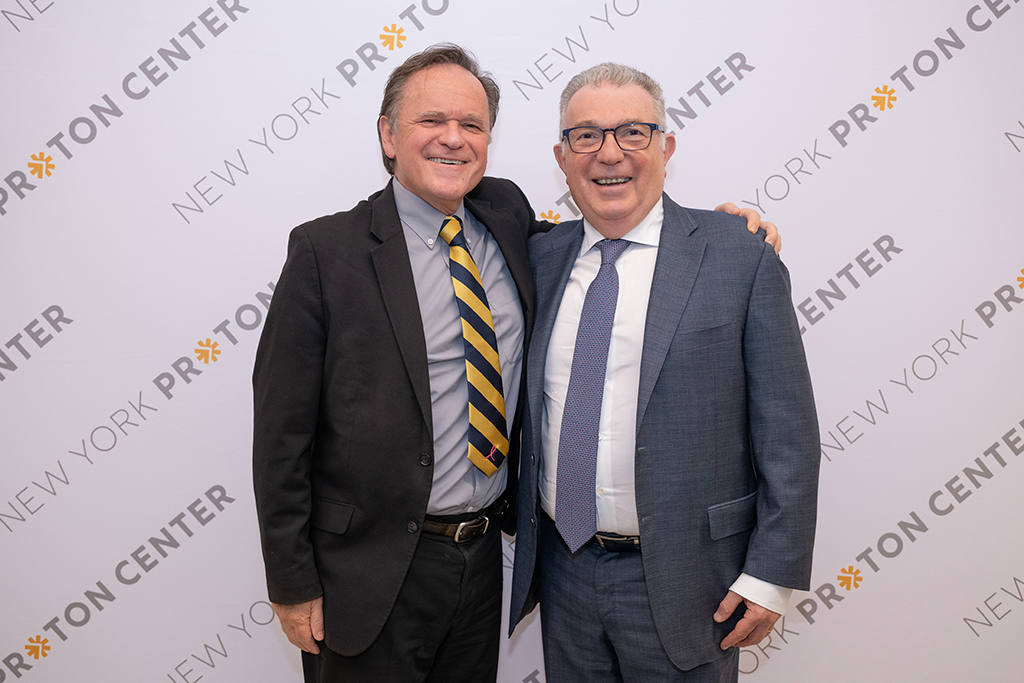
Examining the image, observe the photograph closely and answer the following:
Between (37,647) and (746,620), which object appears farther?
(37,647)

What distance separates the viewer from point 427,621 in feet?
4.94

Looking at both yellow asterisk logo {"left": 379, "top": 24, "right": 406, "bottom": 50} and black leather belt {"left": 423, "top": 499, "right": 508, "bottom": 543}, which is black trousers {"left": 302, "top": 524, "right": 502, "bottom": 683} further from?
yellow asterisk logo {"left": 379, "top": 24, "right": 406, "bottom": 50}

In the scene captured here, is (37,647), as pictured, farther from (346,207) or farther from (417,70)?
(417,70)

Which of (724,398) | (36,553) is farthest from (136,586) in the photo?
(724,398)

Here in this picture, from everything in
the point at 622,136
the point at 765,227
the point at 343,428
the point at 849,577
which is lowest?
the point at 849,577

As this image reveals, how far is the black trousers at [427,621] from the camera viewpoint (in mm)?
1480

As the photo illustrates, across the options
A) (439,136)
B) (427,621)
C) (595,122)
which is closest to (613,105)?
(595,122)

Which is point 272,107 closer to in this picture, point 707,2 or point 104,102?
point 104,102

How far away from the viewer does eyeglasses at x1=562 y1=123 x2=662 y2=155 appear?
1495 mm

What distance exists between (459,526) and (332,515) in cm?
30

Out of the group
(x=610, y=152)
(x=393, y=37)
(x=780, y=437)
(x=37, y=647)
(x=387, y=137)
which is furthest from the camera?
(x=37, y=647)

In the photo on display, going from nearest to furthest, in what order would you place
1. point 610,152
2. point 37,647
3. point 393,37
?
point 610,152
point 393,37
point 37,647

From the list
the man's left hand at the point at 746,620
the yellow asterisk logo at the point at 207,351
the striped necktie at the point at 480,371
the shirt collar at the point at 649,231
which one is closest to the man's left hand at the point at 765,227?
the shirt collar at the point at 649,231

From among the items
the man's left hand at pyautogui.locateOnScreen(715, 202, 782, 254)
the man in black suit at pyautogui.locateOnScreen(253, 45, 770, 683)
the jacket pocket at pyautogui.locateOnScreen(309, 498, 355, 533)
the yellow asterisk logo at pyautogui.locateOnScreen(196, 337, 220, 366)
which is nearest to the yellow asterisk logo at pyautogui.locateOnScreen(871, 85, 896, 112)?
the man's left hand at pyautogui.locateOnScreen(715, 202, 782, 254)
